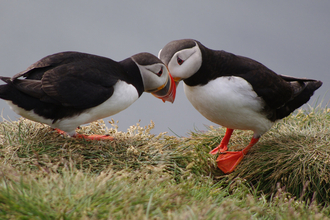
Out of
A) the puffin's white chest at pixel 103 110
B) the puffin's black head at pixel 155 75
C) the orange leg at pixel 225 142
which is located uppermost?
the puffin's black head at pixel 155 75

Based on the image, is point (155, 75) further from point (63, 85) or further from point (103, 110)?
point (63, 85)

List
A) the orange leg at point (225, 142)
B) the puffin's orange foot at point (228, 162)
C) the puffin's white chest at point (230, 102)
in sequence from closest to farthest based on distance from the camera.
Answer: the puffin's white chest at point (230, 102), the puffin's orange foot at point (228, 162), the orange leg at point (225, 142)

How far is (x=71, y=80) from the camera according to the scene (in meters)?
2.94

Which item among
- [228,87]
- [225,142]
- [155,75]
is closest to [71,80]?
[155,75]

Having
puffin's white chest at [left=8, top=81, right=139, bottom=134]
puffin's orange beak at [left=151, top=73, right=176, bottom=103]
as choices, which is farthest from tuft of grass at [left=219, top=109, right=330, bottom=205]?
puffin's white chest at [left=8, top=81, right=139, bottom=134]

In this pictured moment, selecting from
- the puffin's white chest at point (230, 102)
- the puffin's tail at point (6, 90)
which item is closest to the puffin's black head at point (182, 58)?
the puffin's white chest at point (230, 102)

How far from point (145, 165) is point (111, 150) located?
1.39 ft

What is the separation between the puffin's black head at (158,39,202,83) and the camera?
3180 mm

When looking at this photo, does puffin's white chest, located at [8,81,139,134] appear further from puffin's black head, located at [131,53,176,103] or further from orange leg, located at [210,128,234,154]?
orange leg, located at [210,128,234,154]

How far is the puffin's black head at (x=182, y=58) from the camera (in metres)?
3.18

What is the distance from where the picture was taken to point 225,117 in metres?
3.44

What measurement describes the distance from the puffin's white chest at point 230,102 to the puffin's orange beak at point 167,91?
25 centimetres

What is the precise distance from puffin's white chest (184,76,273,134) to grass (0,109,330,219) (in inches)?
18.1

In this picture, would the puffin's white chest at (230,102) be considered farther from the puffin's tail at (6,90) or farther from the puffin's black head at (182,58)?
the puffin's tail at (6,90)
